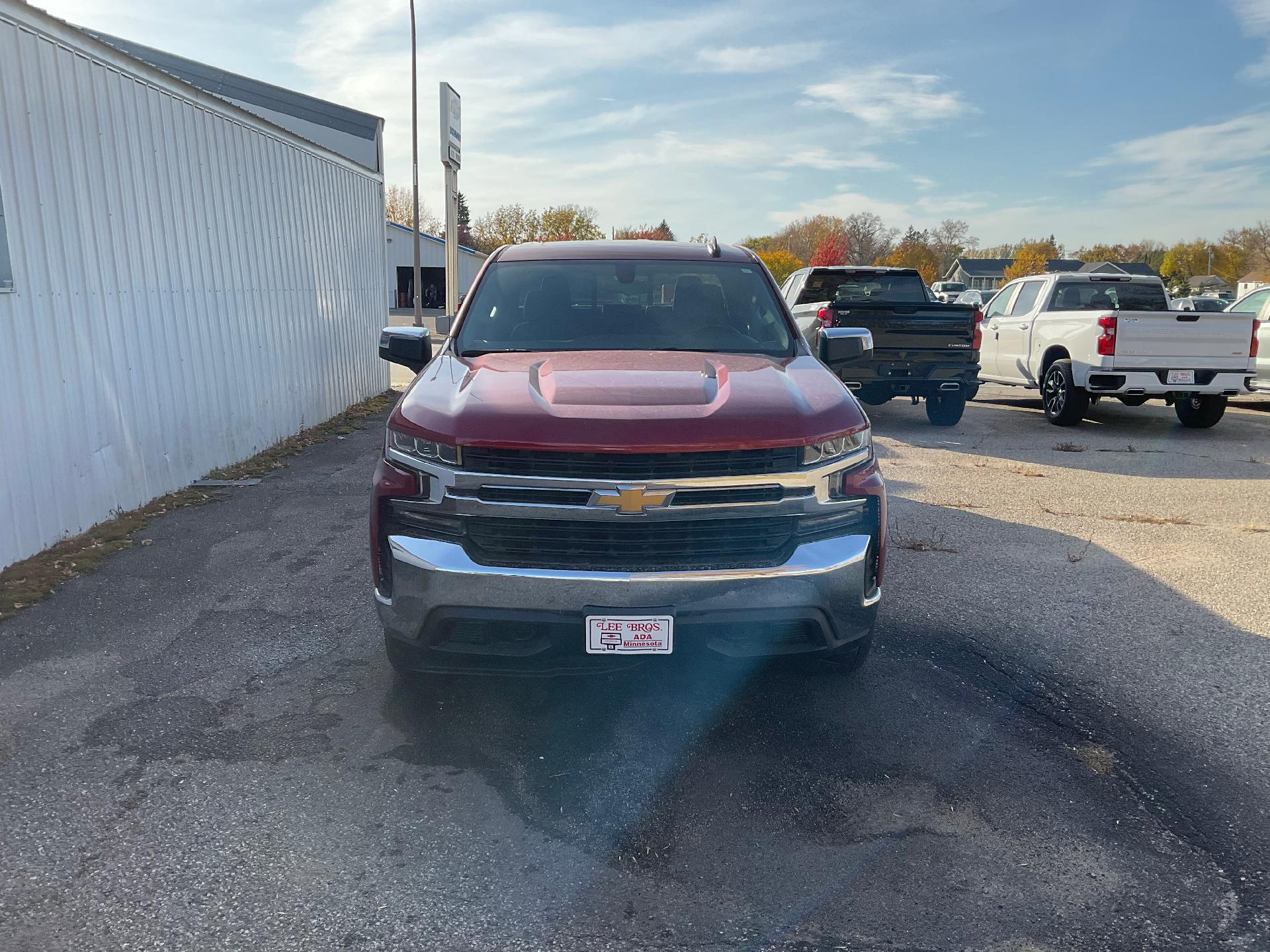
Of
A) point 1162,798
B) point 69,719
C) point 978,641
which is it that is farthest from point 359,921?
point 978,641

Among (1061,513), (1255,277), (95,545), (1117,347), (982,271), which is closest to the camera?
(95,545)

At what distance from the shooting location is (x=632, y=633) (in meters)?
3.35

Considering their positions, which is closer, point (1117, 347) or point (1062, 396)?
point (1117, 347)

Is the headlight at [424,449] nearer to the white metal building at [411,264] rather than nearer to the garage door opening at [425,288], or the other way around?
the white metal building at [411,264]

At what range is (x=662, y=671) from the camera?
4.34 metres

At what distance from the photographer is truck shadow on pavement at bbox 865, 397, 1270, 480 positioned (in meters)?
9.84

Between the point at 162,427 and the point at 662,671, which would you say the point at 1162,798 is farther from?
the point at 162,427

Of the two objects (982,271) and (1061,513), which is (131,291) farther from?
(982,271)

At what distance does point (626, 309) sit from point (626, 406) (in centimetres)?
156

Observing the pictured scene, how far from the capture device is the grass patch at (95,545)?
5461mm

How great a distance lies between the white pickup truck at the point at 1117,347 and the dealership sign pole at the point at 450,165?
11795 mm

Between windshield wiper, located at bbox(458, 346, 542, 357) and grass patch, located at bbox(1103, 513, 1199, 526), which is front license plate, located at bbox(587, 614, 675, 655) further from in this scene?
grass patch, located at bbox(1103, 513, 1199, 526)

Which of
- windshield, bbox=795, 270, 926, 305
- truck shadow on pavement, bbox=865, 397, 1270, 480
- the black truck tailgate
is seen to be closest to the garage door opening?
windshield, bbox=795, 270, 926, 305

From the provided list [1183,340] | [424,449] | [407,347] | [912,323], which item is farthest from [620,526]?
[1183,340]
